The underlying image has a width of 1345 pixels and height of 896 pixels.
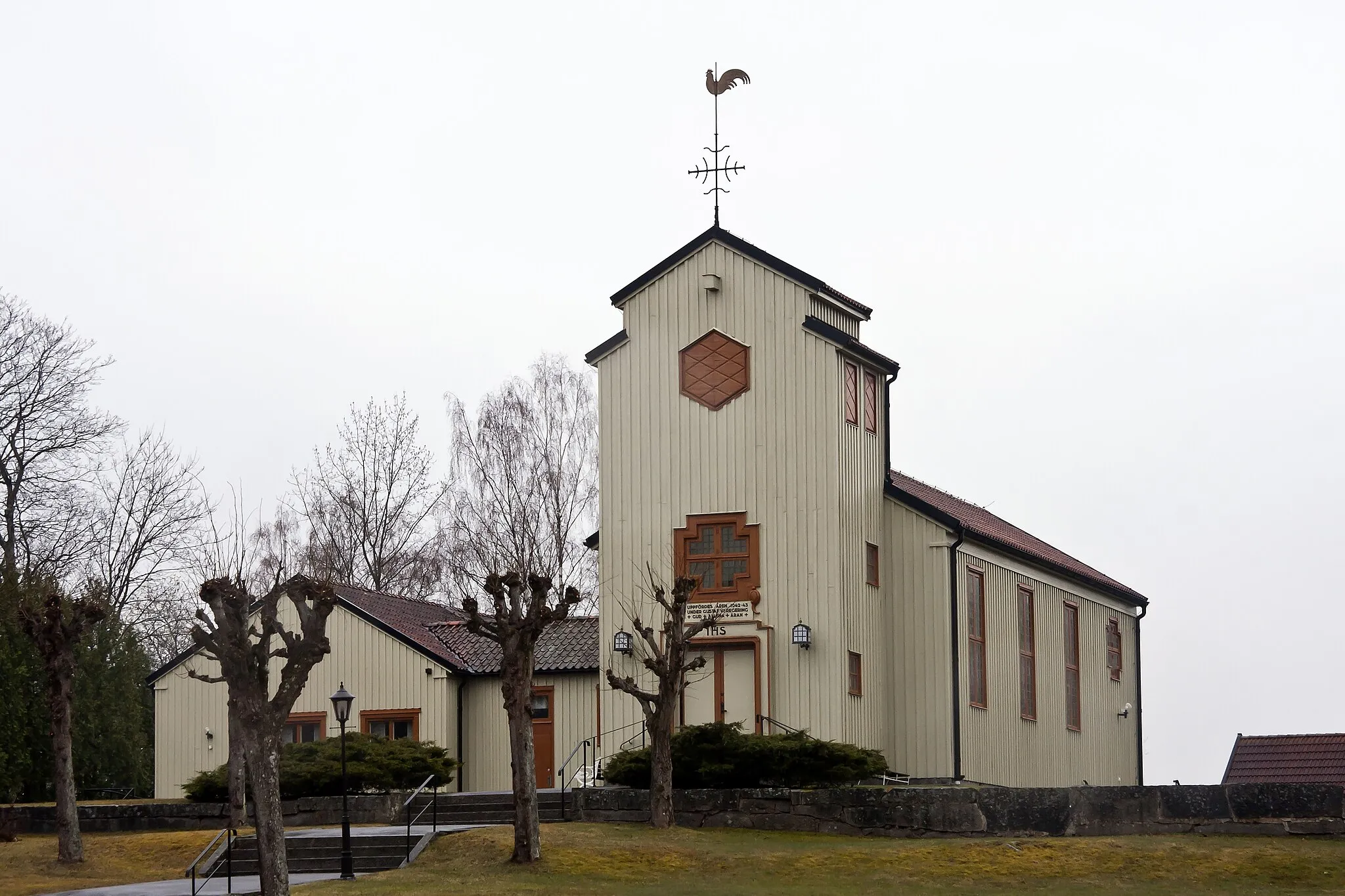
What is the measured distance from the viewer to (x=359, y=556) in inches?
2195

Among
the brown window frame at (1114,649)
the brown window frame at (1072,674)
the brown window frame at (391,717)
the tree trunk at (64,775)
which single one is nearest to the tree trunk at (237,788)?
the tree trunk at (64,775)

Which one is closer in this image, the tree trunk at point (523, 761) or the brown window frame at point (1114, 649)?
the tree trunk at point (523, 761)

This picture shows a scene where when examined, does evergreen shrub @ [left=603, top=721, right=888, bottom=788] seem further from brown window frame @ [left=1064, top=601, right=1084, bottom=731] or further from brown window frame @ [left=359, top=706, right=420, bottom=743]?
brown window frame @ [left=1064, top=601, right=1084, bottom=731]

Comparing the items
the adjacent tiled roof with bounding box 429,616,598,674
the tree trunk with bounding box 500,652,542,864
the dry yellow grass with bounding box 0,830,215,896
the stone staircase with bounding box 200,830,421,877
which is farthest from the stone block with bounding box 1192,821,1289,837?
the dry yellow grass with bounding box 0,830,215,896

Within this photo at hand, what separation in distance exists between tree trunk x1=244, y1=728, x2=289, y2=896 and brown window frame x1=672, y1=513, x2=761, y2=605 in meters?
11.6

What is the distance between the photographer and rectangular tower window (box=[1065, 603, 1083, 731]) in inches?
1512

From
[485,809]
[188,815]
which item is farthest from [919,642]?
[188,815]

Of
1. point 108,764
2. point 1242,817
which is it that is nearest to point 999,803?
point 1242,817

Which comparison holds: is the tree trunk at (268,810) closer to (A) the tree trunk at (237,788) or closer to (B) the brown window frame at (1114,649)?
(A) the tree trunk at (237,788)

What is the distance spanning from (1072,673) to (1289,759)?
5814 mm

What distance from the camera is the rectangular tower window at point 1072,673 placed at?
38.4 m

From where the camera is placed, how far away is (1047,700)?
122ft

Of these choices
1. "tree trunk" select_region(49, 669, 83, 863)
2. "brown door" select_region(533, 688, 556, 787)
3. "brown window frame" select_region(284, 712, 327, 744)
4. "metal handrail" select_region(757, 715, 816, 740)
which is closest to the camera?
"tree trunk" select_region(49, 669, 83, 863)

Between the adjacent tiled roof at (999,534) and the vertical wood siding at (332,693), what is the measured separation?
10533 mm
